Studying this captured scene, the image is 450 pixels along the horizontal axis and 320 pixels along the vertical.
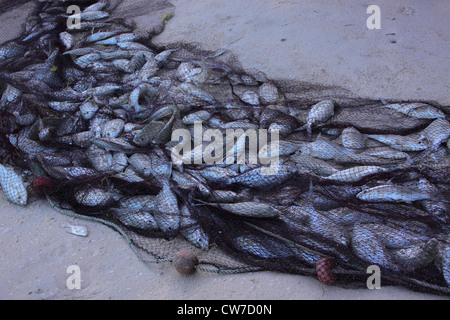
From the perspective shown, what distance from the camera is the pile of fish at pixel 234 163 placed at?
272 cm

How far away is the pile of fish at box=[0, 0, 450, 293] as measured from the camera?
8.92 ft

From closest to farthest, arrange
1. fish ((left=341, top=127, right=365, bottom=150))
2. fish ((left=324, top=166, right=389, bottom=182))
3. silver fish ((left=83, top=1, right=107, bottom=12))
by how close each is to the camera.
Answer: fish ((left=324, top=166, right=389, bottom=182)), fish ((left=341, top=127, right=365, bottom=150)), silver fish ((left=83, top=1, right=107, bottom=12))

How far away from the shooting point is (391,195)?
2928 millimetres

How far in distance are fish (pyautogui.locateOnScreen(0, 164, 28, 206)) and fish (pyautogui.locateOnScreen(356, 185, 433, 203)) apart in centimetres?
276

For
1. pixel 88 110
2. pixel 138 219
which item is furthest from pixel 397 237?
pixel 88 110

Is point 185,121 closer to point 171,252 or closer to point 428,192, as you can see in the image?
point 171,252

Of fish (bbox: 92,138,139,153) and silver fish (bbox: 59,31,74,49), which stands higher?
silver fish (bbox: 59,31,74,49)

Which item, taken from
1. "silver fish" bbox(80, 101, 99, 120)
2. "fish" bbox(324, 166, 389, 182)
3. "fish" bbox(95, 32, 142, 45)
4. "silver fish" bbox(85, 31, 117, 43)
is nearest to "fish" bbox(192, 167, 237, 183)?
"fish" bbox(324, 166, 389, 182)

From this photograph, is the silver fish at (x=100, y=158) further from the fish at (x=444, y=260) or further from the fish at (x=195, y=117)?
the fish at (x=444, y=260)

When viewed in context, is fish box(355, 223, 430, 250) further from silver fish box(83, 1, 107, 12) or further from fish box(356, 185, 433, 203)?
silver fish box(83, 1, 107, 12)

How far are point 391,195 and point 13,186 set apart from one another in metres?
3.10

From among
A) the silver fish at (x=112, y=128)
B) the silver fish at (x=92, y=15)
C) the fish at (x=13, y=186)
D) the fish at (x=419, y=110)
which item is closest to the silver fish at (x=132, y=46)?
the silver fish at (x=92, y=15)

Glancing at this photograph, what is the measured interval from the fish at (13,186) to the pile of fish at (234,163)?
0.01m

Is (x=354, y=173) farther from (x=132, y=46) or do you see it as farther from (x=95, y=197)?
(x=132, y=46)
